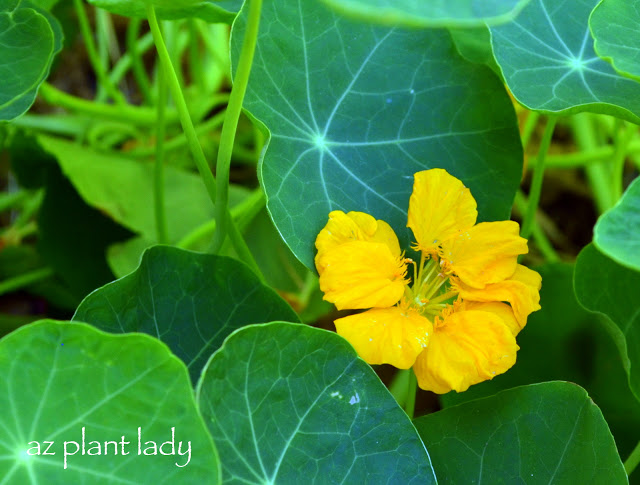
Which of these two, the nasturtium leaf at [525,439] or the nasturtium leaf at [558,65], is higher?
the nasturtium leaf at [558,65]

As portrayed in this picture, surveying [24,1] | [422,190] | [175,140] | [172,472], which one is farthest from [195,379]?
[175,140]

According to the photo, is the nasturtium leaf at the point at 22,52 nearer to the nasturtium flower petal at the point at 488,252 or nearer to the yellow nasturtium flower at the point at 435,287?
the yellow nasturtium flower at the point at 435,287

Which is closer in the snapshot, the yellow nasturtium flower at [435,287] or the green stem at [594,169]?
the yellow nasturtium flower at [435,287]

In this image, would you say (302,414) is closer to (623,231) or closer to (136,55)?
(623,231)

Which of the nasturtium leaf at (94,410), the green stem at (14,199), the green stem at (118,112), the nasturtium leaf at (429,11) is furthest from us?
the green stem at (14,199)

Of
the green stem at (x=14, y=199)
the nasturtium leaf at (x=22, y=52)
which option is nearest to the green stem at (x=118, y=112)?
the green stem at (x=14, y=199)

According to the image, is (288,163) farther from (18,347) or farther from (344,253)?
(18,347)

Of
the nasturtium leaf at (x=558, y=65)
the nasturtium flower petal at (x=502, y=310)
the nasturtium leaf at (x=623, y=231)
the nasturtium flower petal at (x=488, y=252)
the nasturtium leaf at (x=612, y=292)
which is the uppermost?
the nasturtium leaf at (x=558, y=65)
